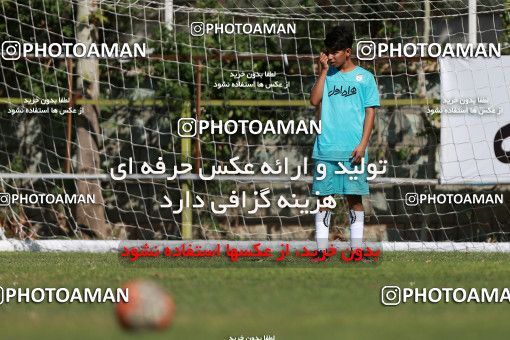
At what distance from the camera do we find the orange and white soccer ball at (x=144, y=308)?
206 inches

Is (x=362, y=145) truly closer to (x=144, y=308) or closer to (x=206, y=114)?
(x=206, y=114)

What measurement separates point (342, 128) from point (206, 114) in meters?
3.66

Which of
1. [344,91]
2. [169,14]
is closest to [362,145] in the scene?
[344,91]

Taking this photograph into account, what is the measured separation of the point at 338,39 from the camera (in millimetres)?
9297

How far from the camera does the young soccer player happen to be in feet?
30.8

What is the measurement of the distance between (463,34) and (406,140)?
52.6 inches

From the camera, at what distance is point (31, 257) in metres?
Result: 10.9

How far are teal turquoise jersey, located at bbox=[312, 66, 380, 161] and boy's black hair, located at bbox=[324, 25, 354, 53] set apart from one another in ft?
0.75

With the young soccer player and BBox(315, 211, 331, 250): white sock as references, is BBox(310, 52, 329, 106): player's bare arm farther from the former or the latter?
BBox(315, 211, 331, 250): white sock

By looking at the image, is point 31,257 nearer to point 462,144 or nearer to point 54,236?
point 54,236

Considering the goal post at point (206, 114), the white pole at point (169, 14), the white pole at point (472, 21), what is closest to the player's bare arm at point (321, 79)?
the goal post at point (206, 114)

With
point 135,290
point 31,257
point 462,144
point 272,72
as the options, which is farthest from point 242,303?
point 272,72

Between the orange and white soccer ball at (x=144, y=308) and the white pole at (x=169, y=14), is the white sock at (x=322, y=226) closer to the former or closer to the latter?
the white pole at (x=169, y=14)


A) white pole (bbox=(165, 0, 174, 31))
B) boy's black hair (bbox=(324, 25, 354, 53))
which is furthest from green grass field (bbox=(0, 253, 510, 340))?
white pole (bbox=(165, 0, 174, 31))
